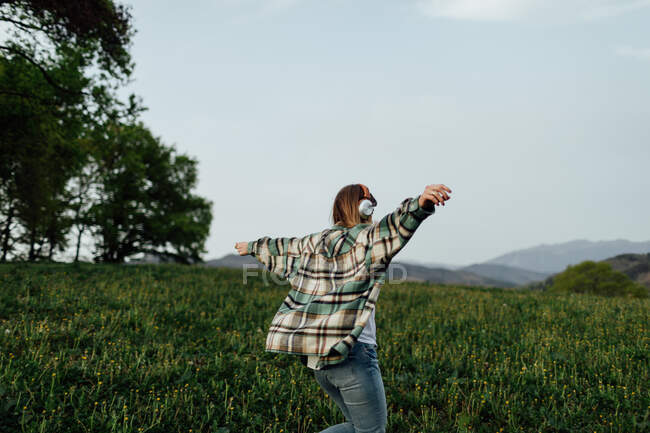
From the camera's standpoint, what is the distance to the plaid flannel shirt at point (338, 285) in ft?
8.13

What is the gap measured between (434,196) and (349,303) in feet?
2.97

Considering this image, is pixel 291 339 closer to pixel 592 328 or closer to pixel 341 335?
pixel 341 335

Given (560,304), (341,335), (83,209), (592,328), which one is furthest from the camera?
(83,209)

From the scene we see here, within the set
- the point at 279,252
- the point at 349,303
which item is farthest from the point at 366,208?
the point at 279,252

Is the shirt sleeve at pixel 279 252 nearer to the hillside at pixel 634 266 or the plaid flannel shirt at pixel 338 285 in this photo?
the plaid flannel shirt at pixel 338 285

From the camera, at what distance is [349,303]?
2.55m

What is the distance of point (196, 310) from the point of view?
9258 mm

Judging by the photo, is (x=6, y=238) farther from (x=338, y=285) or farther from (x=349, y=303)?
(x=349, y=303)

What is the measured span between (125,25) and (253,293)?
10.9 metres

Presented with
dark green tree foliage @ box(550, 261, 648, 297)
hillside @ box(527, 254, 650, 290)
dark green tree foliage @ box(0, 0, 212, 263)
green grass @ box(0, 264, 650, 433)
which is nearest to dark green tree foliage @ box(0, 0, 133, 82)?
dark green tree foliage @ box(0, 0, 212, 263)

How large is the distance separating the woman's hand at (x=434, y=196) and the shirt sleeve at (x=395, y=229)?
32 mm

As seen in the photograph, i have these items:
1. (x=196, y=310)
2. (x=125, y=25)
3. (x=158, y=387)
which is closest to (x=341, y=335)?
(x=158, y=387)

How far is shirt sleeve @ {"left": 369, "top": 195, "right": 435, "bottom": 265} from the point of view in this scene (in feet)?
8.12

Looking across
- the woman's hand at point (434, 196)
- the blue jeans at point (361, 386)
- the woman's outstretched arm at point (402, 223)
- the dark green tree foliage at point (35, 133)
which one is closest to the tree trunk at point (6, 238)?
the dark green tree foliage at point (35, 133)
